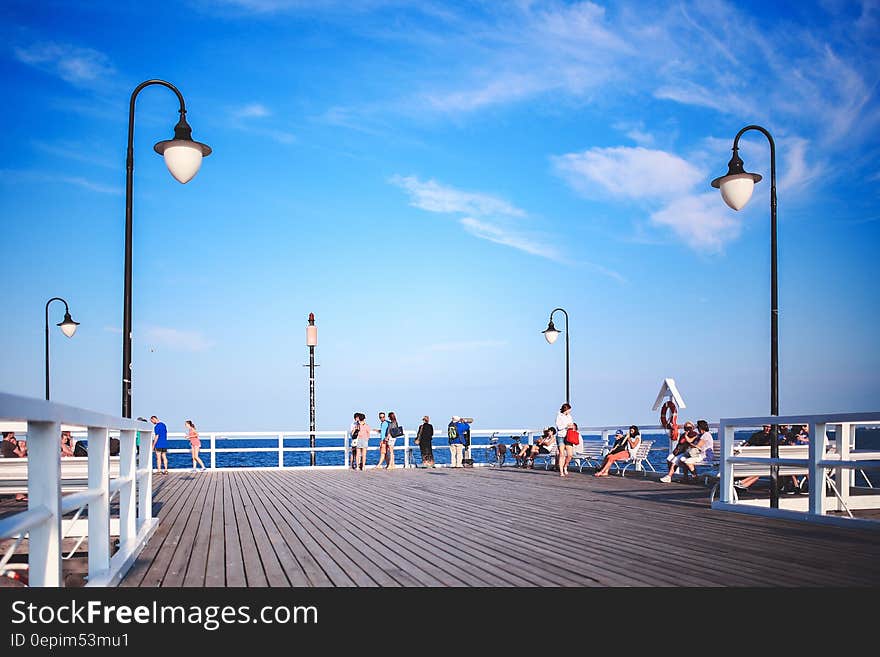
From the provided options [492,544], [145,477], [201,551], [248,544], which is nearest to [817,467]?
[492,544]

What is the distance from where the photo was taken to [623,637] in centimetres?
392

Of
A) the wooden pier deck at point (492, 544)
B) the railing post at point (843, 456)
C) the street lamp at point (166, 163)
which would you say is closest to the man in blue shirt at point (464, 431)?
the wooden pier deck at point (492, 544)

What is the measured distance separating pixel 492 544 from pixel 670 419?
36.6ft

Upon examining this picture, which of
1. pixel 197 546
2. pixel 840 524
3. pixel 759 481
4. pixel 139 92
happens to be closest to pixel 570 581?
pixel 197 546

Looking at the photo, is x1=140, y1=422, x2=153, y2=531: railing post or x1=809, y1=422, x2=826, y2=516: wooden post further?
x1=809, y1=422, x2=826, y2=516: wooden post

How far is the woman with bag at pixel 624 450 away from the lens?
17.4m

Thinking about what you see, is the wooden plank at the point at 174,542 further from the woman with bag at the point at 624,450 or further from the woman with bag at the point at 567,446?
the woman with bag at the point at 624,450

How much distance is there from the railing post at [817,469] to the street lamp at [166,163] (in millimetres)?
7832

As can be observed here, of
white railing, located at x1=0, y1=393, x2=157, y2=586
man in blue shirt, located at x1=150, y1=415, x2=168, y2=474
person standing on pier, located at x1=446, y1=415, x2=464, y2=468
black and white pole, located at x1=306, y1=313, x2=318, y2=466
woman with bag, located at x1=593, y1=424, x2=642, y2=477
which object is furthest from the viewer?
black and white pole, located at x1=306, y1=313, x2=318, y2=466

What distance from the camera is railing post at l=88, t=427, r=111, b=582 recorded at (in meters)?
4.55

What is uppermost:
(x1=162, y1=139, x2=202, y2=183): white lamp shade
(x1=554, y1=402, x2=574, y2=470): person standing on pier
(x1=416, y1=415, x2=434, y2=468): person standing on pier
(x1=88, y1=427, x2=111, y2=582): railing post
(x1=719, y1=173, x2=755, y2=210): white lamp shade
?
(x1=162, y1=139, x2=202, y2=183): white lamp shade

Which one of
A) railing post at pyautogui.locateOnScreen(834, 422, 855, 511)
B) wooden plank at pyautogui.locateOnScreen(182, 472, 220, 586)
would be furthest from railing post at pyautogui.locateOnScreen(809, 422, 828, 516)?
wooden plank at pyautogui.locateOnScreen(182, 472, 220, 586)

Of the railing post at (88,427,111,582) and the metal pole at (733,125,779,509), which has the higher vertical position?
the metal pole at (733,125,779,509)

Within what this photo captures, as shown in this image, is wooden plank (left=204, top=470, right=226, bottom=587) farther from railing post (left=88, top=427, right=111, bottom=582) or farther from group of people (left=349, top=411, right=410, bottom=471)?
group of people (left=349, top=411, right=410, bottom=471)
